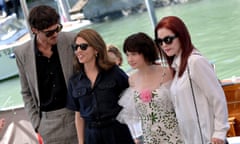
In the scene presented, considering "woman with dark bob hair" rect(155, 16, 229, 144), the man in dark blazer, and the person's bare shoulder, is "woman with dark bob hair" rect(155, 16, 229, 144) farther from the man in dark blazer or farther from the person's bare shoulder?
the man in dark blazer

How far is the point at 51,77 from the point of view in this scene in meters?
2.47

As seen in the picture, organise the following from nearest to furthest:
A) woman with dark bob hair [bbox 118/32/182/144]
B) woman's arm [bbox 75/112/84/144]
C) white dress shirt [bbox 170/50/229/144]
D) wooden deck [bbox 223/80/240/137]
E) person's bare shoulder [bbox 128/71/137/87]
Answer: white dress shirt [bbox 170/50/229/144] → woman with dark bob hair [bbox 118/32/182/144] → person's bare shoulder [bbox 128/71/137/87] → woman's arm [bbox 75/112/84/144] → wooden deck [bbox 223/80/240/137]

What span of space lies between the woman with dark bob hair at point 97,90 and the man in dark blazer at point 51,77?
0.31ft

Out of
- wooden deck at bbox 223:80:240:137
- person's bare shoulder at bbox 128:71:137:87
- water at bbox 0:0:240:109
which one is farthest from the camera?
water at bbox 0:0:240:109

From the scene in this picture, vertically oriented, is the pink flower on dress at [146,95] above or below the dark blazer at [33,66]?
below

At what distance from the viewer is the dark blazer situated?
2.45m

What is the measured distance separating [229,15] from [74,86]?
9.27 m

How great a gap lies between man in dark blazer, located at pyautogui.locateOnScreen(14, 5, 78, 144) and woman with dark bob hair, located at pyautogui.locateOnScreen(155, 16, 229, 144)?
1.91 ft

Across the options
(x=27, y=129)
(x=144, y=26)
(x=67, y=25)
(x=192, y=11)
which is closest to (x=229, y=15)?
(x=192, y=11)

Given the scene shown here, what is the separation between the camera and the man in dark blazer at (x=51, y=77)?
2.45 metres

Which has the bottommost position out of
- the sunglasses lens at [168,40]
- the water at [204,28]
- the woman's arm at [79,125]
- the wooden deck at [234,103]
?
the water at [204,28]

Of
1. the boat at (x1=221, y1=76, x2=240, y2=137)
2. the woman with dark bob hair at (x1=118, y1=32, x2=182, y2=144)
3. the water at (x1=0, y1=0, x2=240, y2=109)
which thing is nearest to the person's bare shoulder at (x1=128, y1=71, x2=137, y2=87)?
the woman with dark bob hair at (x1=118, y1=32, x2=182, y2=144)

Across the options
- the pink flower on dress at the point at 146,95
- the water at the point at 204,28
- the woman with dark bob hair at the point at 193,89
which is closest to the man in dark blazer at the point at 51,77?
the pink flower on dress at the point at 146,95

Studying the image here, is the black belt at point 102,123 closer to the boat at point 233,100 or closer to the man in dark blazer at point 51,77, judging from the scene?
the man in dark blazer at point 51,77
